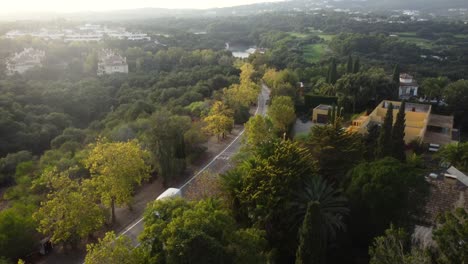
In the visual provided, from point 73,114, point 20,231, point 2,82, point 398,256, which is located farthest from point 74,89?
point 398,256

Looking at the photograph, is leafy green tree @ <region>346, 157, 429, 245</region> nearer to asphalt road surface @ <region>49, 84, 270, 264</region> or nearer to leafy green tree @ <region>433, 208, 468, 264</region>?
leafy green tree @ <region>433, 208, 468, 264</region>

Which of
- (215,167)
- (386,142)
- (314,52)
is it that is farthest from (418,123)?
(314,52)

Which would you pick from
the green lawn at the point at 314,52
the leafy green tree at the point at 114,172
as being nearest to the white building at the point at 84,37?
the green lawn at the point at 314,52

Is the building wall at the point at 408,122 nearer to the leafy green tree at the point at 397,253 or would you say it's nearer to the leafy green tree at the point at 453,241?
the leafy green tree at the point at 397,253

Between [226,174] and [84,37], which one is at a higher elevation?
[84,37]

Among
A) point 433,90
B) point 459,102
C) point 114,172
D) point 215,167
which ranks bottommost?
point 215,167

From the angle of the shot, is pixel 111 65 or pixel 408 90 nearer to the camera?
pixel 408 90

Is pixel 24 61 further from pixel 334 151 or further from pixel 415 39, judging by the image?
pixel 415 39
